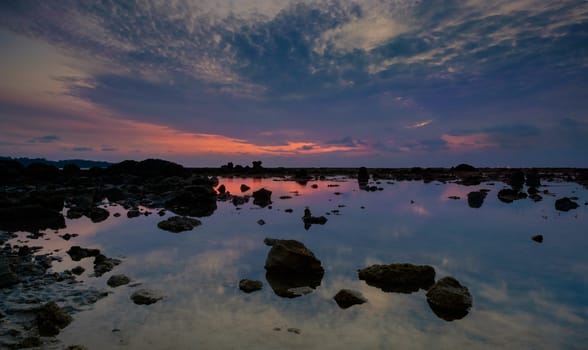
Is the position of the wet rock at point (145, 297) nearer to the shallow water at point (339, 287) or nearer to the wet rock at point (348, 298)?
the shallow water at point (339, 287)

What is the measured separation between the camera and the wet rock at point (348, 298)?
10959 mm

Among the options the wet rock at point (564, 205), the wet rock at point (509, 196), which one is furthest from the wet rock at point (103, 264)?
the wet rock at point (509, 196)

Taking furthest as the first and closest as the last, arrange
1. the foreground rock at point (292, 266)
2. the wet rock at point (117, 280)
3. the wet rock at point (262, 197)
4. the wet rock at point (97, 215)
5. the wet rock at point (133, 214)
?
the wet rock at point (262, 197), the wet rock at point (133, 214), the wet rock at point (97, 215), the foreground rock at point (292, 266), the wet rock at point (117, 280)

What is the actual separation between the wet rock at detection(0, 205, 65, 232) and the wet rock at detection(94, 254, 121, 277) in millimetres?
12120

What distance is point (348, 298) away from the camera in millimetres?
11062

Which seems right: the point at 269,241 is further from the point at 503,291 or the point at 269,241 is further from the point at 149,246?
the point at 503,291

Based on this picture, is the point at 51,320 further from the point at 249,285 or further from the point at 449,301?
the point at 449,301

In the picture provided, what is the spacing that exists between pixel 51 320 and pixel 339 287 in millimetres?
8854

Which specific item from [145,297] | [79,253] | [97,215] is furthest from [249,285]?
[97,215]

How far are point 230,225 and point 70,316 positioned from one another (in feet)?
52.7

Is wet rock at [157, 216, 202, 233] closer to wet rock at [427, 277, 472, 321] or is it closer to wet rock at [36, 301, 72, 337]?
wet rock at [36, 301, 72, 337]

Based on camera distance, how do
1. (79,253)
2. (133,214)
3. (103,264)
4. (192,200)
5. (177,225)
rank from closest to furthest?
(103,264)
(79,253)
(177,225)
(133,214)
(192,200)

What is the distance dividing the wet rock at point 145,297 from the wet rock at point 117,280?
4.96ft

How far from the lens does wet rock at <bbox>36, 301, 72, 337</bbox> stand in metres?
8.77
